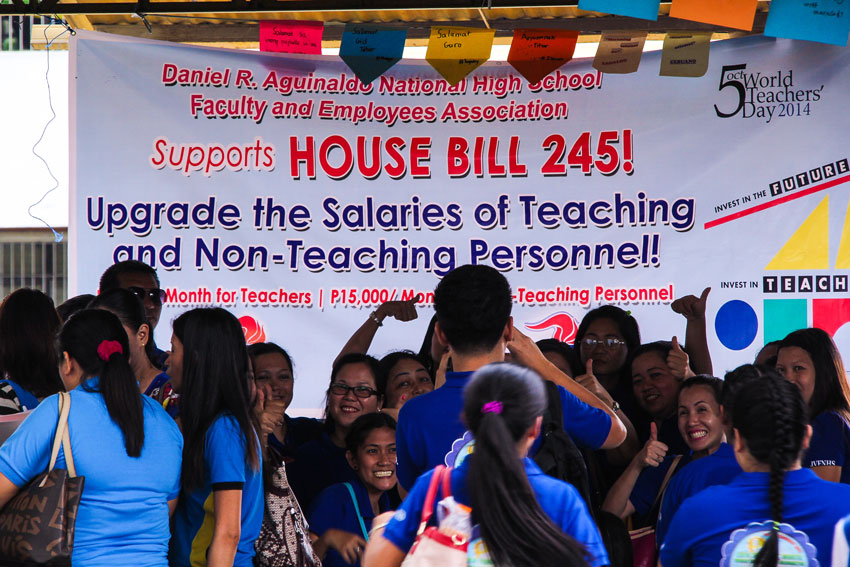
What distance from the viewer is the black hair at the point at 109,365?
8.07 feet

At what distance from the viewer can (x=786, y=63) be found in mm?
4781

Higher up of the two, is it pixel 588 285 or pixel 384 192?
pixel 384 192

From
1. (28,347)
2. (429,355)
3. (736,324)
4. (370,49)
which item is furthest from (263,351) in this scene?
(736,324)

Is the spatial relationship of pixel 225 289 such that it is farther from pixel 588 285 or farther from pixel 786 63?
pixel 786 63

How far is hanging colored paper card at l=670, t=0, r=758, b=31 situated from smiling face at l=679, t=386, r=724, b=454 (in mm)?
1736

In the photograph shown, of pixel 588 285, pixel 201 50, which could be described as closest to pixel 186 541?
pixel 588 285

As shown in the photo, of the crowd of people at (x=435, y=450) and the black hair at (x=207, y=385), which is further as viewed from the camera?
the black hair at (x=207, y=385)

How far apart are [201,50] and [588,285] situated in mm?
2379

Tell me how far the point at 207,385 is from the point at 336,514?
2.61 ft

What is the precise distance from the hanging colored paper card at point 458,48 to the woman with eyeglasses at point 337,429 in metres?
1.72

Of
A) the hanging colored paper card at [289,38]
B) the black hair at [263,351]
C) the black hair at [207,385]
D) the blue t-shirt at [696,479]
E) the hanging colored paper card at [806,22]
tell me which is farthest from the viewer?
the hanging colored paper card at [289,38]

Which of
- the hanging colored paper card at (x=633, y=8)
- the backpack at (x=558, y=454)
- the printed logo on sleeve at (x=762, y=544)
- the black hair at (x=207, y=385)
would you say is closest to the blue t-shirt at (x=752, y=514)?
the printed logo on sleeve at (x=762, y=544)

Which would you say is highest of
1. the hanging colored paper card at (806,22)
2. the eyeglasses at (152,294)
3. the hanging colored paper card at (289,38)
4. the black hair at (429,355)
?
the hanging colored paper card at (289,38)

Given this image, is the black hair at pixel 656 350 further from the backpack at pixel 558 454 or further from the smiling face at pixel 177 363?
the smiling face at pixel 177 363
